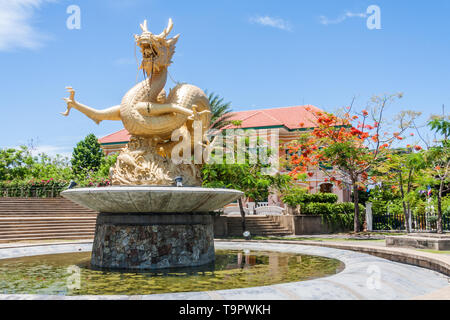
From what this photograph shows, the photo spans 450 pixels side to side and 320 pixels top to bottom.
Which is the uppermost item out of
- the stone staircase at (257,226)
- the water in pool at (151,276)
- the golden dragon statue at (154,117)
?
the golden dragon statue at (154,117)

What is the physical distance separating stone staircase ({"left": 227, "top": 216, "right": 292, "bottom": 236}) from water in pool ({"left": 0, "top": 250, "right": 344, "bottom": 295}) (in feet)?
39.4

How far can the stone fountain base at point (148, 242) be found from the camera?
23.0ft

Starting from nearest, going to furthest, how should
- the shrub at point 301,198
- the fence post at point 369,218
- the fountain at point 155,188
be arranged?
the fountain at point 155,188 → the shrub at point 301,198 → the fence post at point 369,218

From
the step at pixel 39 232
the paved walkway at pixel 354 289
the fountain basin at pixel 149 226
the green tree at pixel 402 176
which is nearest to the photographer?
→ the paved walkway at pixel 354 289

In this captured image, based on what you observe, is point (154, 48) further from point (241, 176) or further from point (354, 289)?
point (241, 176)

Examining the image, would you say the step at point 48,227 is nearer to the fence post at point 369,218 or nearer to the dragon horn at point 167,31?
the dragon horn at point 167,31

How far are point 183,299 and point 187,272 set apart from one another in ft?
9.07

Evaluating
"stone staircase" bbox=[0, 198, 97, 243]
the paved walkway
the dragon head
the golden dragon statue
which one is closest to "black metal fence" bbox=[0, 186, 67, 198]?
"stone staircase" bbox=[0, 198, 97, 243]

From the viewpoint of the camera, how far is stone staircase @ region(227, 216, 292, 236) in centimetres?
2067

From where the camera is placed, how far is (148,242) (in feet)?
23.1

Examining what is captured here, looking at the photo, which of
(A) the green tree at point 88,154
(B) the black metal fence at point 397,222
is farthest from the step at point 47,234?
(A) the green tree at point 88,154

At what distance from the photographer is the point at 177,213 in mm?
7312

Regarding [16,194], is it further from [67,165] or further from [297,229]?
[297,229]

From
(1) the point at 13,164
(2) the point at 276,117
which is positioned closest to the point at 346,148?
(2) the point at 276,117
